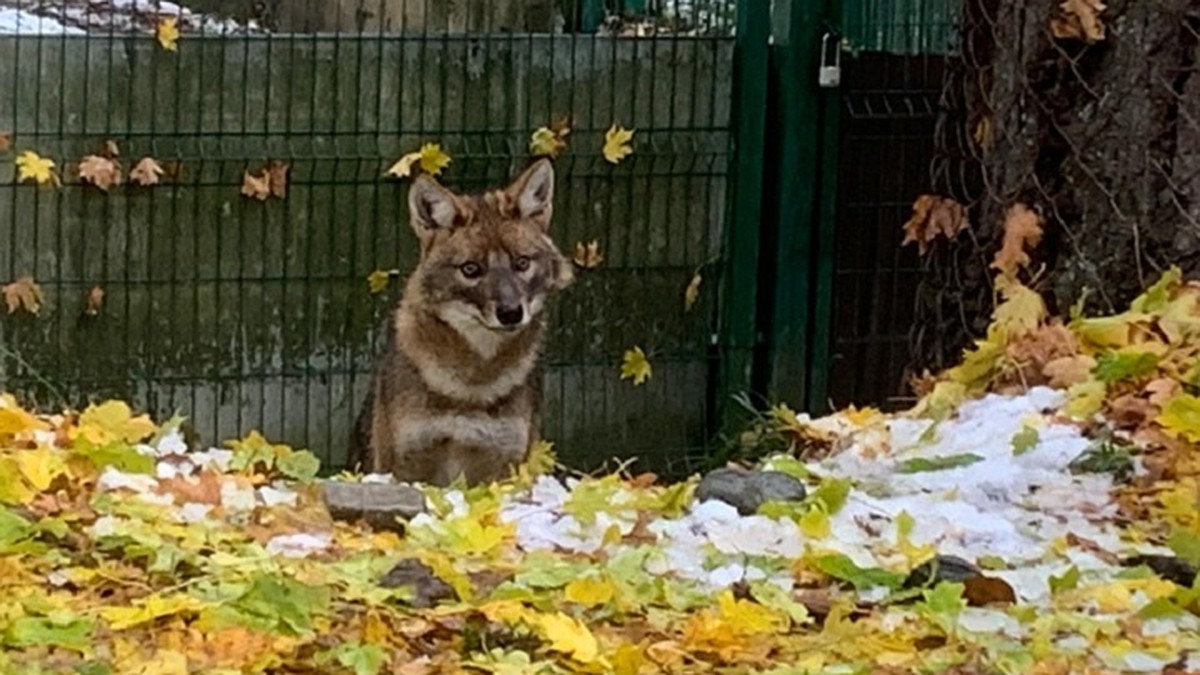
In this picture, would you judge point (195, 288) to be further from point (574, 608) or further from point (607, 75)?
point (574, 608)

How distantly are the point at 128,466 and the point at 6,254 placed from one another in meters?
3.81

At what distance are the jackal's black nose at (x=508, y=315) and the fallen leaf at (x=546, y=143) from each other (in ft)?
3.70

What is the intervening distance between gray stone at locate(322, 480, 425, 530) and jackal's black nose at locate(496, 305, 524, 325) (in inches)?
126

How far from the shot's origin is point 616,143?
28.2ft

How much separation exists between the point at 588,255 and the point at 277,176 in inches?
49.3

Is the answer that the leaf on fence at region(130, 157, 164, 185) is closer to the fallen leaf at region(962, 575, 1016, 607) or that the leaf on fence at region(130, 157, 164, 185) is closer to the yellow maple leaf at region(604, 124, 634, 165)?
the yellow maple leaf at region(604, 124, 634, 165)

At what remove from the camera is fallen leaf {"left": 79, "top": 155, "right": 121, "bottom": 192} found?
26.0ft

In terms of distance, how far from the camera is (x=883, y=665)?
332 cm

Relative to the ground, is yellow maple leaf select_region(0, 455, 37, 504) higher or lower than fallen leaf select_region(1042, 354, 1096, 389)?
lower

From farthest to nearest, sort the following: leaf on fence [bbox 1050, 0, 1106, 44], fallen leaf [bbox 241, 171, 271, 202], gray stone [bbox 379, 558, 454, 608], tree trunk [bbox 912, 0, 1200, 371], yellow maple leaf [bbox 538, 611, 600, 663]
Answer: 1. fallen leaf [bbox 241, 171, 271, 202]
2. leaf on fence [bbox 1050, 0, 1106, 44]
3. tree trunk [bbox 912, 0, 1200, 371]
4. gray stone [bbox 379, 558, 454, 608]
5. yellow maple leaf [bbox 538, 611, 600, 663]

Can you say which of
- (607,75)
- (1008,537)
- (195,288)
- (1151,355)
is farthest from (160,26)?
(1008,537)

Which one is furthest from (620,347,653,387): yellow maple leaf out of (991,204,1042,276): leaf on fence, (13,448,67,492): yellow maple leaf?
(13,448,67,492): yellow maple leaf

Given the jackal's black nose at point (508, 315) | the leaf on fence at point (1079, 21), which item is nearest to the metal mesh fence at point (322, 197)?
the jackal's black nose at point (508, 315)

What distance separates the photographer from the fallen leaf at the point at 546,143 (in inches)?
335
